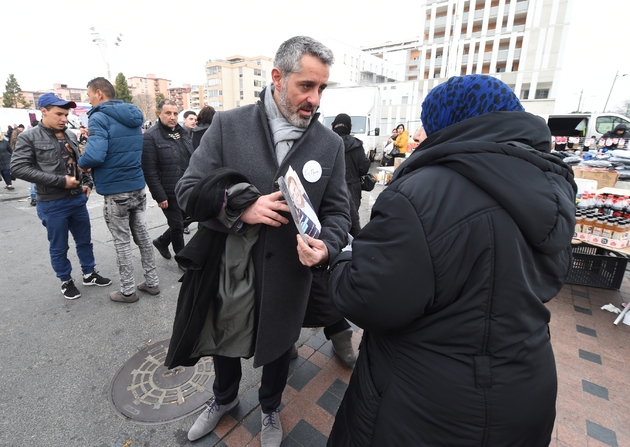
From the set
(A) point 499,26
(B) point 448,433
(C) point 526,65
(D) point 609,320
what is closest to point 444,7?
(A) point 499,26

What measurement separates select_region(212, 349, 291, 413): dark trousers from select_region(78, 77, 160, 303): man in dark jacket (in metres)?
2.05

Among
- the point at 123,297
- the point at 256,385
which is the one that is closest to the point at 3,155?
the point at 123,297

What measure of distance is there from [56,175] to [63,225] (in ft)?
1.70

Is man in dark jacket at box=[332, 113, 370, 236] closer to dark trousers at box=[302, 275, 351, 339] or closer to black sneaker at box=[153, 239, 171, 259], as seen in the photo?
dark trousers at box=[302, 275, 351, 339]

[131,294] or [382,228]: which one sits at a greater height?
[382,228]

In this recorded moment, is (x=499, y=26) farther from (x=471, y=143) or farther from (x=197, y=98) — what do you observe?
(x=197, y=98)

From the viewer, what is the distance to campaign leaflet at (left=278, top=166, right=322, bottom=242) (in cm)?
114

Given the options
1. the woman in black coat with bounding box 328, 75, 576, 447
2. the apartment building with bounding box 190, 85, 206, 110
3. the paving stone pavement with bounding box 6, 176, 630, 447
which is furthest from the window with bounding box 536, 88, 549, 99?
the apartment building with bounding box 190, 85, 206, 110

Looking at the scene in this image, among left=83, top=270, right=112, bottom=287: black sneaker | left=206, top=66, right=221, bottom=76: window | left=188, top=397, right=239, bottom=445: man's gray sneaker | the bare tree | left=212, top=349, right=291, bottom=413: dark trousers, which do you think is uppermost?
left=206, top=66, right=221, bottom=76: window

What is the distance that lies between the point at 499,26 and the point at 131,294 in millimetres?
45801

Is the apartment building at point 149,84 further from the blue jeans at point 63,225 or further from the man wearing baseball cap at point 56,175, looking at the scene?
the blue jeans at point 63,225

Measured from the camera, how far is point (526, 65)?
3581 centimetres

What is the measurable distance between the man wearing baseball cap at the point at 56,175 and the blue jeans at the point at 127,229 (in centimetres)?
41

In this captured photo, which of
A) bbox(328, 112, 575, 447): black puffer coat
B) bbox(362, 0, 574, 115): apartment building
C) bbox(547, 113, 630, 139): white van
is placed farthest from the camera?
bbox(362, 0, 574, 115): apartment building
